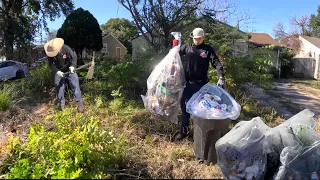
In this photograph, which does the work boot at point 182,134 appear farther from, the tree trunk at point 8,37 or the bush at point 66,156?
the tree trunk at point 8,37

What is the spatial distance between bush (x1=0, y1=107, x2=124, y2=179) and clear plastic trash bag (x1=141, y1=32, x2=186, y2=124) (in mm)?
1167

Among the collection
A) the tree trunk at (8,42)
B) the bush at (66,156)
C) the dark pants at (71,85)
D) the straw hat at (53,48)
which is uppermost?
the tree trunk at (8,42)

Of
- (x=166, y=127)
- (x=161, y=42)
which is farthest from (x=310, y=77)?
(x=166, y=127)

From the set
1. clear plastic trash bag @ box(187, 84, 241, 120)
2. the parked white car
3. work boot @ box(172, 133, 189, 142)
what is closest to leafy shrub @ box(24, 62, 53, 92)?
work boot @ box(172, 133, 189, 142)

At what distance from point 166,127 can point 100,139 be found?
1794 millimetres

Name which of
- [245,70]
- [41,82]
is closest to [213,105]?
[245,70]

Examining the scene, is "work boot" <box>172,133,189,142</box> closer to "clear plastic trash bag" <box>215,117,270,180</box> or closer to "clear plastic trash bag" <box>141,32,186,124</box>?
"clear plastic trash bag" <box>141,32,186,124</box>

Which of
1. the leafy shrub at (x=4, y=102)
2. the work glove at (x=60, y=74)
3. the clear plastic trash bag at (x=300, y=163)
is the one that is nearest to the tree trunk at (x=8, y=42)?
the leafy shrub at (x=4, y=102)

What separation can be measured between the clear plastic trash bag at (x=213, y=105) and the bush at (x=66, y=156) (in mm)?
985

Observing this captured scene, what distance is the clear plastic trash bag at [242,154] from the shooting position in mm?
2961

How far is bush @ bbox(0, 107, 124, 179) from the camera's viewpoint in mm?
2439

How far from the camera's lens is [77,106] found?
5.32 metres

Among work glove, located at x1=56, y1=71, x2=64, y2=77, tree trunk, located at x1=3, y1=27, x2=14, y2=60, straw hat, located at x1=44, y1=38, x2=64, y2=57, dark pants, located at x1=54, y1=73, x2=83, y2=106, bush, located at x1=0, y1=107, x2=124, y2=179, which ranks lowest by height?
bush, located at x1=0, y1=107, x2=124, y2=179

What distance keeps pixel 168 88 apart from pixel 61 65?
7.81 ft
